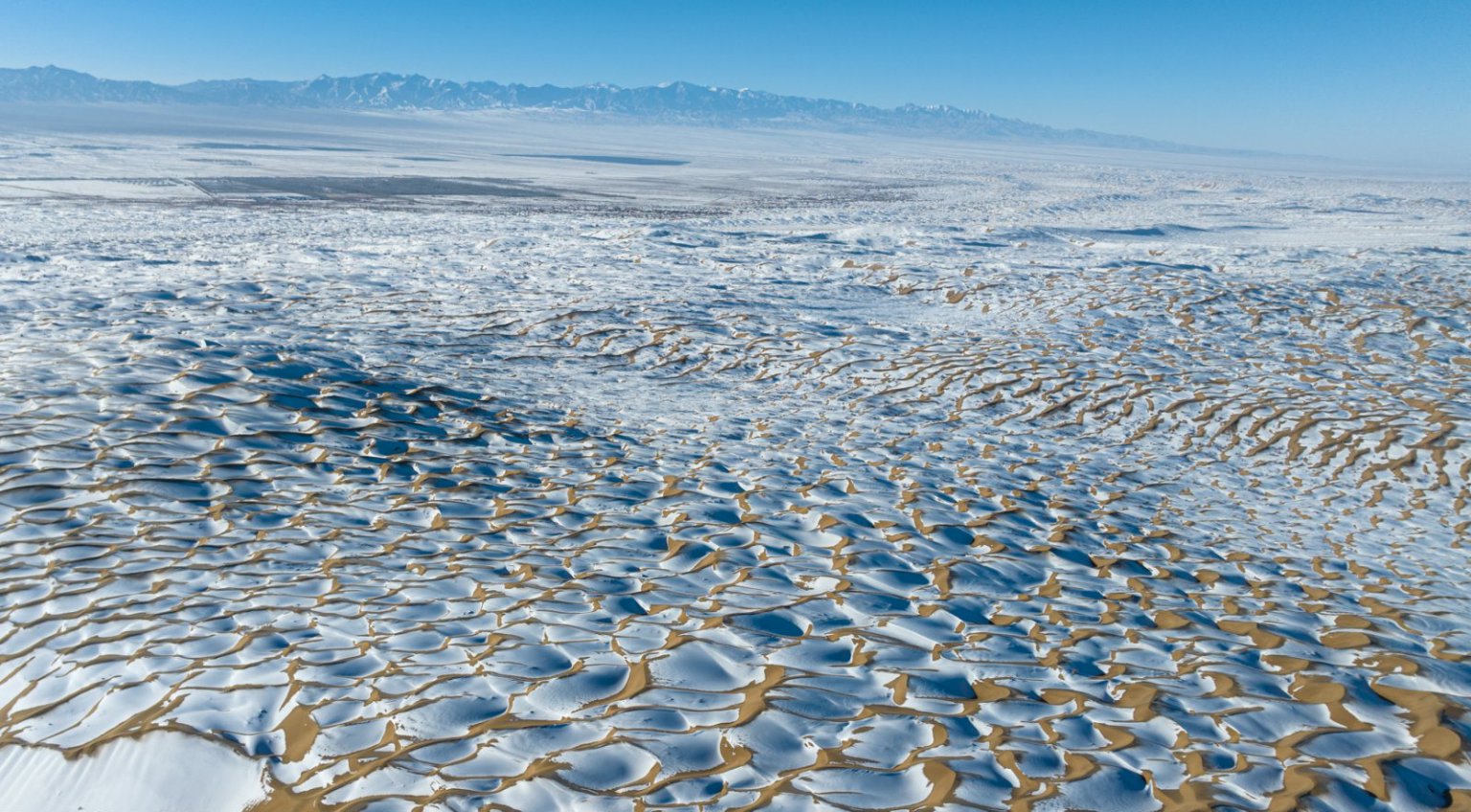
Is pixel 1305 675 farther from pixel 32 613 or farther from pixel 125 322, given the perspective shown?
pixel 125 322

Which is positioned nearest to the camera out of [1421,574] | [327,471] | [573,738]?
[573,738]

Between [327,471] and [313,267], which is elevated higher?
[313,267]

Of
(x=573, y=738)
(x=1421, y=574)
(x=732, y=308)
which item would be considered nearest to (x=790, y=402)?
(x=732, y=308)

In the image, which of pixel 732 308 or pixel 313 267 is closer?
pixel 732 308

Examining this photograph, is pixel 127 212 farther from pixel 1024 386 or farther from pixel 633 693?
pixel 633 693

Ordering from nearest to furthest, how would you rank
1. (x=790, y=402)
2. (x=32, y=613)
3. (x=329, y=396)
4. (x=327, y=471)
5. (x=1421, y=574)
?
(x=32, y=613) < (x=1421, y=574) < (x=327, y=471) < (x=329, y=396) < (x=790, y=402)

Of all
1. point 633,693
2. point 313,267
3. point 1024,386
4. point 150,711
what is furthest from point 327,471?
point 313,267
